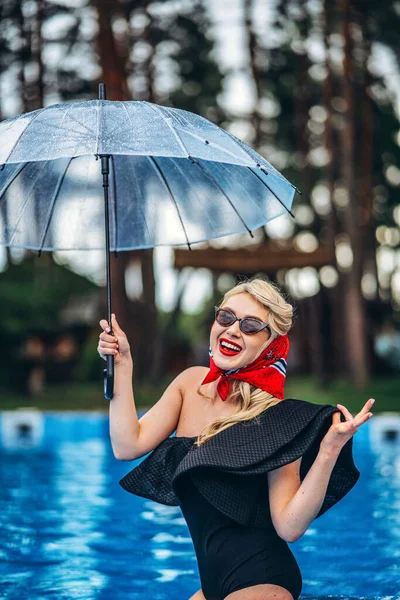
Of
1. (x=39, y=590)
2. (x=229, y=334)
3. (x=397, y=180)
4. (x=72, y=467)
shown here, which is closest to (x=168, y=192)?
(x=229, y=334)

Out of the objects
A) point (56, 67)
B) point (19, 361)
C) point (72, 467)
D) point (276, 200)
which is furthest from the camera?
point (56, 67)

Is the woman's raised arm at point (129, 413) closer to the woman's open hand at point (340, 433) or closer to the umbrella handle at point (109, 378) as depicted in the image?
the umbrella handle at point (109, 378)

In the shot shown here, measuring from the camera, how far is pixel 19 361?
17.5m

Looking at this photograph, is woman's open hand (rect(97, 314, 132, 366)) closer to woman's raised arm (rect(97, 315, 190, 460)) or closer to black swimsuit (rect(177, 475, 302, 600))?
woman's raised arm (rect(97, 315, 190, 460))

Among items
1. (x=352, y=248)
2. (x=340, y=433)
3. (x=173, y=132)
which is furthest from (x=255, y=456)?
(x=352, y=248)

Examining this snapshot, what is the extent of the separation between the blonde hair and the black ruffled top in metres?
0.03

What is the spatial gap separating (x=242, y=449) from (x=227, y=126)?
22.9 meters

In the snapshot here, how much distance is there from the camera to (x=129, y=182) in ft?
14.9

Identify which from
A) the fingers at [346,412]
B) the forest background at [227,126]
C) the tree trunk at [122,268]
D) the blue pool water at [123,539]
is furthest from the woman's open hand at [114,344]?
the tree trunk at [122,268]

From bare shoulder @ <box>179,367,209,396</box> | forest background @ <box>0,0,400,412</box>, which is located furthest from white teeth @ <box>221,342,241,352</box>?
forest background @ <box>0,0,400,412</box>

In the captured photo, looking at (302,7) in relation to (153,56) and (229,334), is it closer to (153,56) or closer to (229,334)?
(153,56)

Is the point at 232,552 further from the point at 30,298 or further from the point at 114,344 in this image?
the point at 30,298

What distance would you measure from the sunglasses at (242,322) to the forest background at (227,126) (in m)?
10.9

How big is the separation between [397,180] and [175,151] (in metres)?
26.5
